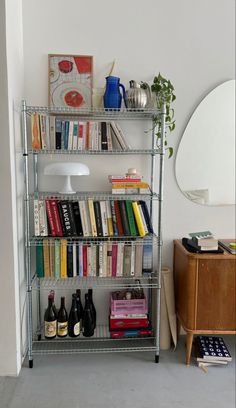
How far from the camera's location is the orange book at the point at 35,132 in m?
1.93

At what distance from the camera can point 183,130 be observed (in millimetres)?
2211

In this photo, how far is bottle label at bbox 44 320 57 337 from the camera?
211cm

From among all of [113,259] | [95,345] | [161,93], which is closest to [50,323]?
[95,345]

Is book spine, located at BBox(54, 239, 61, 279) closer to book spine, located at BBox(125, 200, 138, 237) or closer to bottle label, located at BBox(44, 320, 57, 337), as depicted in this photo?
bottle label, located at BBox(44, 320, 57, 337)

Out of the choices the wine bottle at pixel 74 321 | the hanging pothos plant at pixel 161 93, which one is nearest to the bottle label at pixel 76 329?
the wine bottle at pixel 74 321

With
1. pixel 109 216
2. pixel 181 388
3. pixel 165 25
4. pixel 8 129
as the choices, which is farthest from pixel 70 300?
pixel 165 25

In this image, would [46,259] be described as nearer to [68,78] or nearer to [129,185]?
[129,185]

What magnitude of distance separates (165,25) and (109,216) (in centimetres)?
130

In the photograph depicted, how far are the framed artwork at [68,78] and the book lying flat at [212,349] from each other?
1.75 m

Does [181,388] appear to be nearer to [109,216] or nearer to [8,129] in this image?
[109,216]

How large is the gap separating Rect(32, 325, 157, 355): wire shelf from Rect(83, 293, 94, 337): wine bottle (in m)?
0.05

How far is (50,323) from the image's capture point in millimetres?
2105

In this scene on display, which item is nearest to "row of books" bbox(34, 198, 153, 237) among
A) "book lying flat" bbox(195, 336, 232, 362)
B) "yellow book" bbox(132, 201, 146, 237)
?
"yellow book" bbox(132, 201, 146, 237)

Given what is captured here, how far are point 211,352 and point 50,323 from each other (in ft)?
3.43
